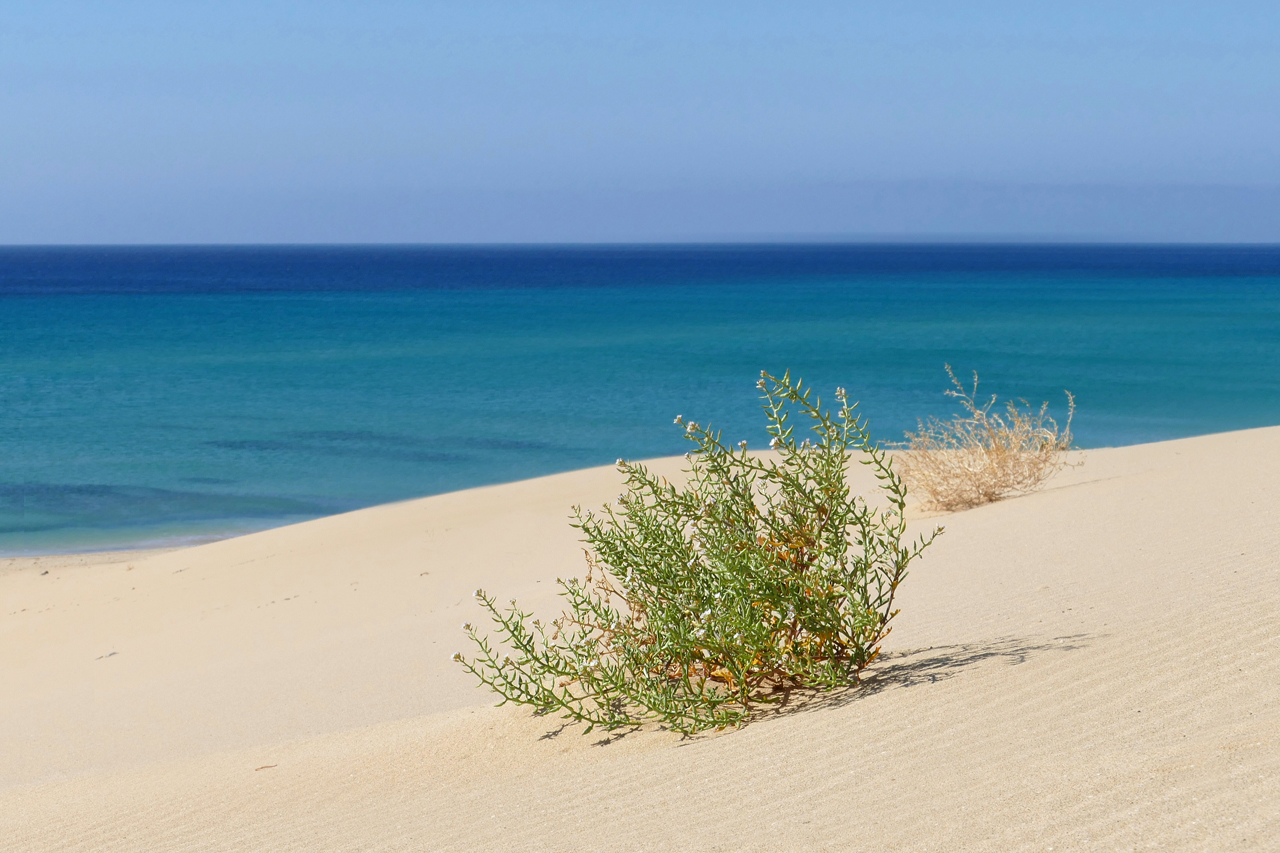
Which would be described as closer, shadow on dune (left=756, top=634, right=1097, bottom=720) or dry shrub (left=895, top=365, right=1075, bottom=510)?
shadow on dune (left=756, top=634, right=1097, bottom=720)

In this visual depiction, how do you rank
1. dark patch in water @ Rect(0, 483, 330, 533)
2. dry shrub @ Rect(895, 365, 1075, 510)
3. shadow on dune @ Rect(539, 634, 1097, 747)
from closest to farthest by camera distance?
shadow on dune @ Rect(539, 634, 1097, 747) → dry shrub @ Rect(895, 365, 1075, 510) → dark patch in water @ Rect(0, 483, 330, 533)

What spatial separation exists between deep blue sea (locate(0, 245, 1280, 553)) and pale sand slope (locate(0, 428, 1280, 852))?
5882 mm

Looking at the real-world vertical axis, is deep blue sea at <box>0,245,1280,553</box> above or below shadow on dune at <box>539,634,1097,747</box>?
below

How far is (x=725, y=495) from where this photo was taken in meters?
3.99

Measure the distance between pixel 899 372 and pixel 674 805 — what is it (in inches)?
1051

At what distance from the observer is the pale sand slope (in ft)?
9.05

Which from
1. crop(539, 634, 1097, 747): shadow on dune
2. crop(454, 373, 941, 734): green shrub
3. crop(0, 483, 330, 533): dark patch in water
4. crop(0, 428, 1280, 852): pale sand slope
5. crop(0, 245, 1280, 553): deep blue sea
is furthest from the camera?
crop(0, 245, 1280, 553): deep blue sea

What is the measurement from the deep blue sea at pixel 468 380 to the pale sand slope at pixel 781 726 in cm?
588

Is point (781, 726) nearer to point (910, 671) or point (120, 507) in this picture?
point (910, 671)

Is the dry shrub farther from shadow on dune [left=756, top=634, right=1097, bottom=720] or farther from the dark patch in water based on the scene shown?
the dark patch in water

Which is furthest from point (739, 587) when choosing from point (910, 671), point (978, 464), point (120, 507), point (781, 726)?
point (120, 507)

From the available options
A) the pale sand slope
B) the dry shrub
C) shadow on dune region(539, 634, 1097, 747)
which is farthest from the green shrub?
the dry shrub

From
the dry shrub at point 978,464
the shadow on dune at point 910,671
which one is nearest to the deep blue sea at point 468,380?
Result: the dry shrub at point 978,464

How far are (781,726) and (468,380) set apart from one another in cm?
2483
